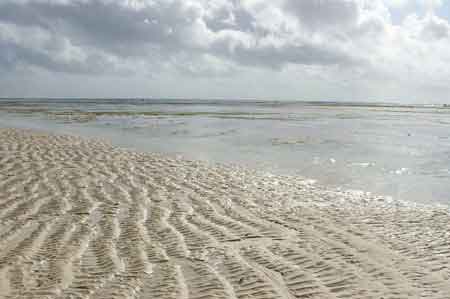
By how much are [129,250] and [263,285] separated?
219 cm

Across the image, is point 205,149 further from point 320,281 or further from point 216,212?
point 320,281

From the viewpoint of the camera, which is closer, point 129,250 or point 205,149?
point 129,250

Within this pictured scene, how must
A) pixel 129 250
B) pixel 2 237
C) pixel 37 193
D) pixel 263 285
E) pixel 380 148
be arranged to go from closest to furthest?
1. pixel 263 285
2. pixel 129 250
3. pixel 2 237
4. pixel 37 193
5. pixel 380 148

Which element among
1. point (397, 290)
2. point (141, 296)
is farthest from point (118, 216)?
point (397, 290)

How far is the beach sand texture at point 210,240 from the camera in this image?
5199mm

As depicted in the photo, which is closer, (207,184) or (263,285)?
(263,285)

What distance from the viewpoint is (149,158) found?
16.4m

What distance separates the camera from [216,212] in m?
8.83

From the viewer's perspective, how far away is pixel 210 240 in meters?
7.00

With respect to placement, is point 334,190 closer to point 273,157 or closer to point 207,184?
point 207,184

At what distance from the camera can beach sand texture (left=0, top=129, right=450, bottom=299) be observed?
5199mm

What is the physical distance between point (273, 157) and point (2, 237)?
1220 centimetres

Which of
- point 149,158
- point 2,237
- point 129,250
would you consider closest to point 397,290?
point 129,250

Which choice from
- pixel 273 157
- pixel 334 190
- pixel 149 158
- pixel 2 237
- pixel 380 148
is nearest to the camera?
pixel 2 237
